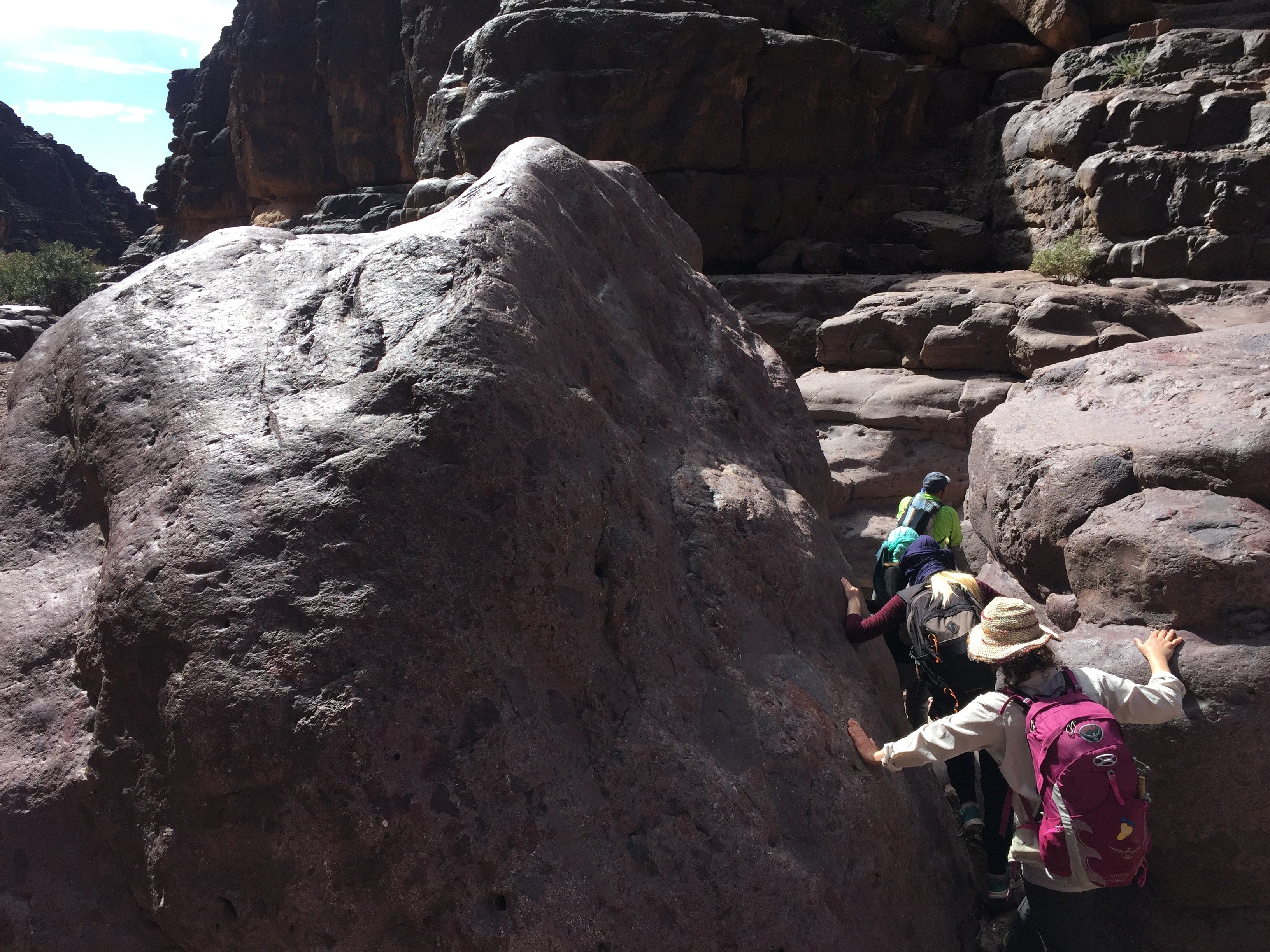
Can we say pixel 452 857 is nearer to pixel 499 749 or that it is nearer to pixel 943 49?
pixel 499 749

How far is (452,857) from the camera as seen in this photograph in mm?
2020

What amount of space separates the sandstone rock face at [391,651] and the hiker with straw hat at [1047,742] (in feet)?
0.96

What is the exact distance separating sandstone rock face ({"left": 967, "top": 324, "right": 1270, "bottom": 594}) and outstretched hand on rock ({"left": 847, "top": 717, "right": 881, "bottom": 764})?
4.54 feet

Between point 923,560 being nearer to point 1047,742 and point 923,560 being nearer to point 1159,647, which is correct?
point 1159,647

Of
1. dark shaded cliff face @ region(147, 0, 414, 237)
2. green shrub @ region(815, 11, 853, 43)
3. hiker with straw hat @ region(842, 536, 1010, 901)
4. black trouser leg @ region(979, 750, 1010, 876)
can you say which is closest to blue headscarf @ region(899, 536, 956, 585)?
hiker with straw hat @ region(842, 536, 1010, 901)

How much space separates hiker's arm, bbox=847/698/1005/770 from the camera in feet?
8.59

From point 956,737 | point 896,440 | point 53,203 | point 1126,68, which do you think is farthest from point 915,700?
point 53,203

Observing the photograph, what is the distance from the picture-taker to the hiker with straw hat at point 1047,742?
2.48m

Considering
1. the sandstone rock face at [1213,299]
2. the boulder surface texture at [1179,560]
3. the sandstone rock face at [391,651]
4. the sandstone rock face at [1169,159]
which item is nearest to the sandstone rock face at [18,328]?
the sandstone rock face at [391,651]

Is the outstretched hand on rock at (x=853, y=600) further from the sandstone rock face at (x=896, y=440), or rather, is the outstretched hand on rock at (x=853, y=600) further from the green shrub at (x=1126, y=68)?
the green shrub at (x=1126, y=68)

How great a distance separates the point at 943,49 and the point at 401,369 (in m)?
15.1

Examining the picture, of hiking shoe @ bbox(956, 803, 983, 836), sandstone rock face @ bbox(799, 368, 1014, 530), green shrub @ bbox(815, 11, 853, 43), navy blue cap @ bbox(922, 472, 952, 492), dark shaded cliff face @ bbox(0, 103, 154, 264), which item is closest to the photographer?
hiking shoe @ bbox(956, 803, 983, 836)

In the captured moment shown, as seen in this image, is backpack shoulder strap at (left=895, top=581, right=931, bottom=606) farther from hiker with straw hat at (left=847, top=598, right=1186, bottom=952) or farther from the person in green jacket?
the person in green jacket

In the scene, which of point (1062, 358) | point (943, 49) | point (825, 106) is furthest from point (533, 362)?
point (943, 49)
